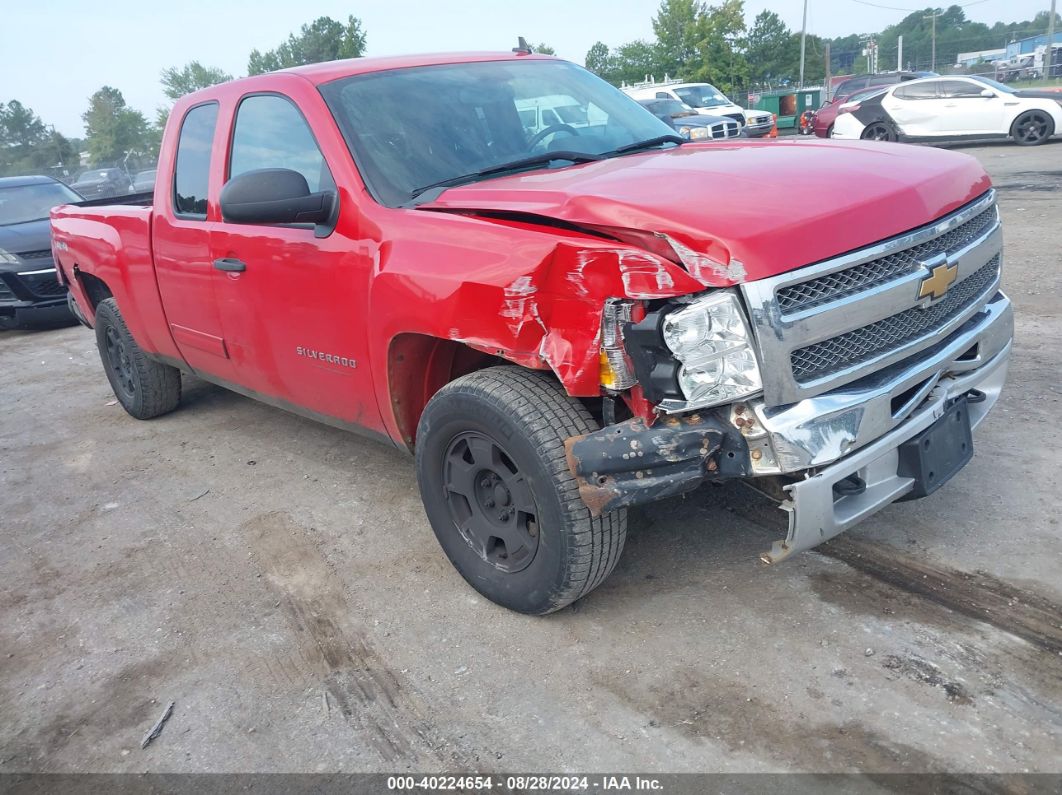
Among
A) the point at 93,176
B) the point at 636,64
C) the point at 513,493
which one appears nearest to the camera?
the point at 513,493

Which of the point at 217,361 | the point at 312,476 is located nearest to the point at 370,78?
the point at 217,361

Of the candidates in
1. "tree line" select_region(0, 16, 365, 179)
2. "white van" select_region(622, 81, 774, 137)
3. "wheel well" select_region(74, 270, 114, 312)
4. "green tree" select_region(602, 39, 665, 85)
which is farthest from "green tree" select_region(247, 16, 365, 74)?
"wheel well" select_region(74, 270, 114, 312)

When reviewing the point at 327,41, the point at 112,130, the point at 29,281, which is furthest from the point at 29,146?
the point at 29,281

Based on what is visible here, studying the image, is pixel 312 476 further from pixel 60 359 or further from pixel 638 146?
pixel 60 359

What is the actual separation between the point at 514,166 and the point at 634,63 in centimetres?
6282

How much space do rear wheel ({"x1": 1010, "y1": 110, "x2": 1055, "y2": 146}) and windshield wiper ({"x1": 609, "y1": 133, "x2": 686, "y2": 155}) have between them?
14618mm

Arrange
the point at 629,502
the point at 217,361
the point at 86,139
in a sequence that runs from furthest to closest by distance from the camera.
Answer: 1. the point at 86,139
2. the point at 217,361
3. the point at 629,502

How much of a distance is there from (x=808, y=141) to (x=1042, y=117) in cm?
1496

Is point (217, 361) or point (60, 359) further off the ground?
point (217, 361)

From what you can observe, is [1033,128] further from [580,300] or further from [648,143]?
[580,300]

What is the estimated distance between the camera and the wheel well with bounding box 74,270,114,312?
580cm

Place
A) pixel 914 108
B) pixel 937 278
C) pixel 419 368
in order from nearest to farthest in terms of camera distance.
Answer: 1. pixel 937 278
2. pixel 419 368
3. pixel 914 108

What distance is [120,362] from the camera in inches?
231

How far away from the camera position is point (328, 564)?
3662 mm
